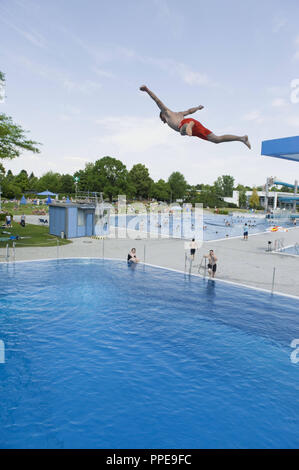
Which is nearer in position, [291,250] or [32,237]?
[32,237]

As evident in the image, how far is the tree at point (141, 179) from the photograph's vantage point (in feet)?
381

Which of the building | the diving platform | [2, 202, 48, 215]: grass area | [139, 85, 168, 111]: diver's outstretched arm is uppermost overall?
[139, 85, 168, 111]: diver's outstretched arm

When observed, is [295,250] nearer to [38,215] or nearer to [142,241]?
[142,241]

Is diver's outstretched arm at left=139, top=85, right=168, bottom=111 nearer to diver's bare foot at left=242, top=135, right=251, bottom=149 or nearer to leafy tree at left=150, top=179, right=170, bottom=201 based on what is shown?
diver's bare foot at left=242, top=135, right=251, bottom=149

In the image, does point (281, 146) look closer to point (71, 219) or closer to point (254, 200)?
point (71, 219)

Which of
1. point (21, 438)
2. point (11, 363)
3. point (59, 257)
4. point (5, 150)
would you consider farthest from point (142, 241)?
point (21, 438)

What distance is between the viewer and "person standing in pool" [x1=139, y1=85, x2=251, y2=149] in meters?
8.66

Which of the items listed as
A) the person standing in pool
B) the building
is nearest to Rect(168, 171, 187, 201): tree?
the building

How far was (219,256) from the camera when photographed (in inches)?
914

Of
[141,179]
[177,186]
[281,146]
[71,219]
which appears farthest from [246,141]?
[177,186]

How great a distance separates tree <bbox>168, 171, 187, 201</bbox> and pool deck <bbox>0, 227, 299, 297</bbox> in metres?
100

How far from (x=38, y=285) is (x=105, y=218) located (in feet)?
58.7

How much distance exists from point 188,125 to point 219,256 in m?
16.1

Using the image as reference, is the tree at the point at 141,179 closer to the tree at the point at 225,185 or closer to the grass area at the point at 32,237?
the tree at the point at 225,185
